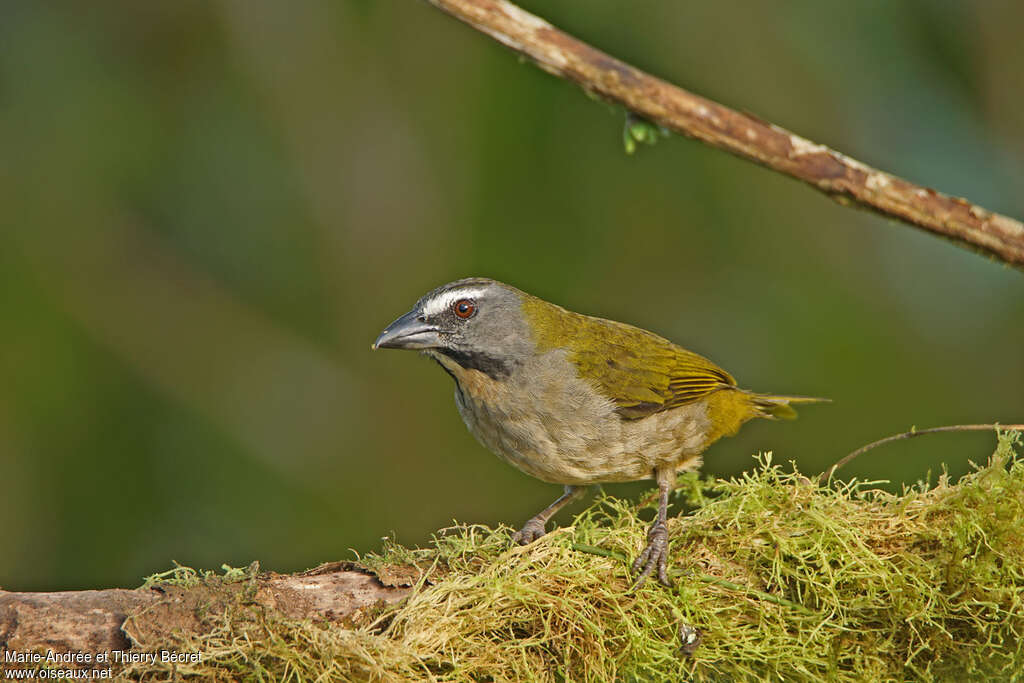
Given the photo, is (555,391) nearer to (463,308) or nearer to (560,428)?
(560,428)

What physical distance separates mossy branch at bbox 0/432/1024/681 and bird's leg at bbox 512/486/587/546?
2.89ft

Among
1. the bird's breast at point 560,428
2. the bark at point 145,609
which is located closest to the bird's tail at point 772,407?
the bird's breast at point 560,428

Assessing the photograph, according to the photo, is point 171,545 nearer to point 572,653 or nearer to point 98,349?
point 98,349

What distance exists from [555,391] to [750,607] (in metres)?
1.42

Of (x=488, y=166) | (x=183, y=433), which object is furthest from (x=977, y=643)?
(x=183, y=433)

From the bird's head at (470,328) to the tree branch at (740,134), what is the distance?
1534mm

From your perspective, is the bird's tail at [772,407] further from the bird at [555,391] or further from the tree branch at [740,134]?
the tree branch at [740,134]

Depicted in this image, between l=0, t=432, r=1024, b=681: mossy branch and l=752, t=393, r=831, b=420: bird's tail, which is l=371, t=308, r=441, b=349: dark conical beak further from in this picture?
l=752, t=393, r=831, b=420: bird's tail

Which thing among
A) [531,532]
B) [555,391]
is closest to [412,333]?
[555,391]

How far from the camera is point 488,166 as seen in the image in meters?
7.71

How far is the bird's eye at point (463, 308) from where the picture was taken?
15.9 feet

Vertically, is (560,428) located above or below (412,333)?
below

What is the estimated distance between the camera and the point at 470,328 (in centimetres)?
487

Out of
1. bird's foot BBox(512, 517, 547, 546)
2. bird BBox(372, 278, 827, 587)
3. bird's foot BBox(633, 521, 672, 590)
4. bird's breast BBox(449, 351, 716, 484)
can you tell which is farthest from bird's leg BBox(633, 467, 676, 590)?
bird's foot BBox(512, 517, 547, 546)
